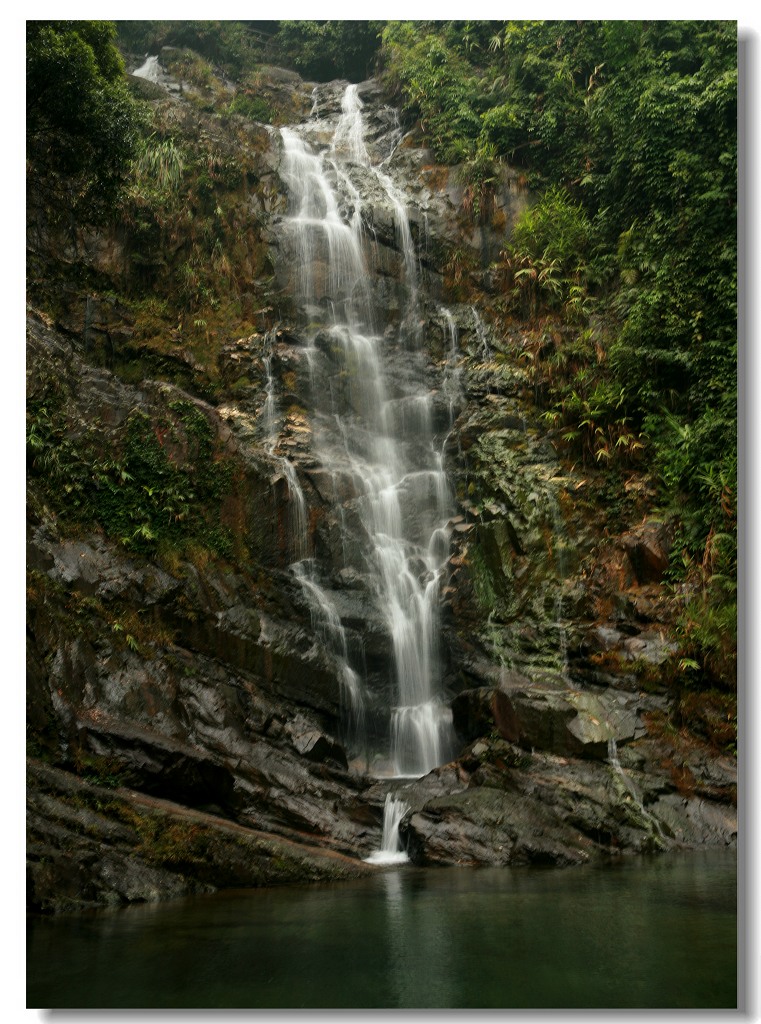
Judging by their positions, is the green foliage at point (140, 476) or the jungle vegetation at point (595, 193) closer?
the jungle vegetation at point (595, 193)

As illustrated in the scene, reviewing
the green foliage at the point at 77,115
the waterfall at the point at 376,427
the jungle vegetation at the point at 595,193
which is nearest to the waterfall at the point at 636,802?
the jungle vegetation at the point at 595,193

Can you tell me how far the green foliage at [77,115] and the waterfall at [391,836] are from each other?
365 inches

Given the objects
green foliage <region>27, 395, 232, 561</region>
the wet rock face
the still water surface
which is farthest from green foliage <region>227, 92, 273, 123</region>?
the still water surface

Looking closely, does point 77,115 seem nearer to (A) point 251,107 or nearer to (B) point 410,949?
(B) point 410,949

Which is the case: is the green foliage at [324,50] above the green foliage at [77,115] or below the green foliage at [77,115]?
above

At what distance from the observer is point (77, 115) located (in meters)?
10.2

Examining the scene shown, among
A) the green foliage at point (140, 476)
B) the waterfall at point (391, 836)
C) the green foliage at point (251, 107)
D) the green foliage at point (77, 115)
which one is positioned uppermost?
the green foliage at point (251, 107)

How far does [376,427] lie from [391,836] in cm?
804

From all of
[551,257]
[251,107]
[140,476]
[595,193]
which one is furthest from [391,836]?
[251,107]

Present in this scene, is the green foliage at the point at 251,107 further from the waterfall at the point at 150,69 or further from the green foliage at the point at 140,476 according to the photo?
the green foliage at the point at 140,476

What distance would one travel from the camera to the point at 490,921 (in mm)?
6418

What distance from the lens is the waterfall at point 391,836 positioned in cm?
973

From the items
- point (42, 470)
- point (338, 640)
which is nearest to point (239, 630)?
point (338, 640)
